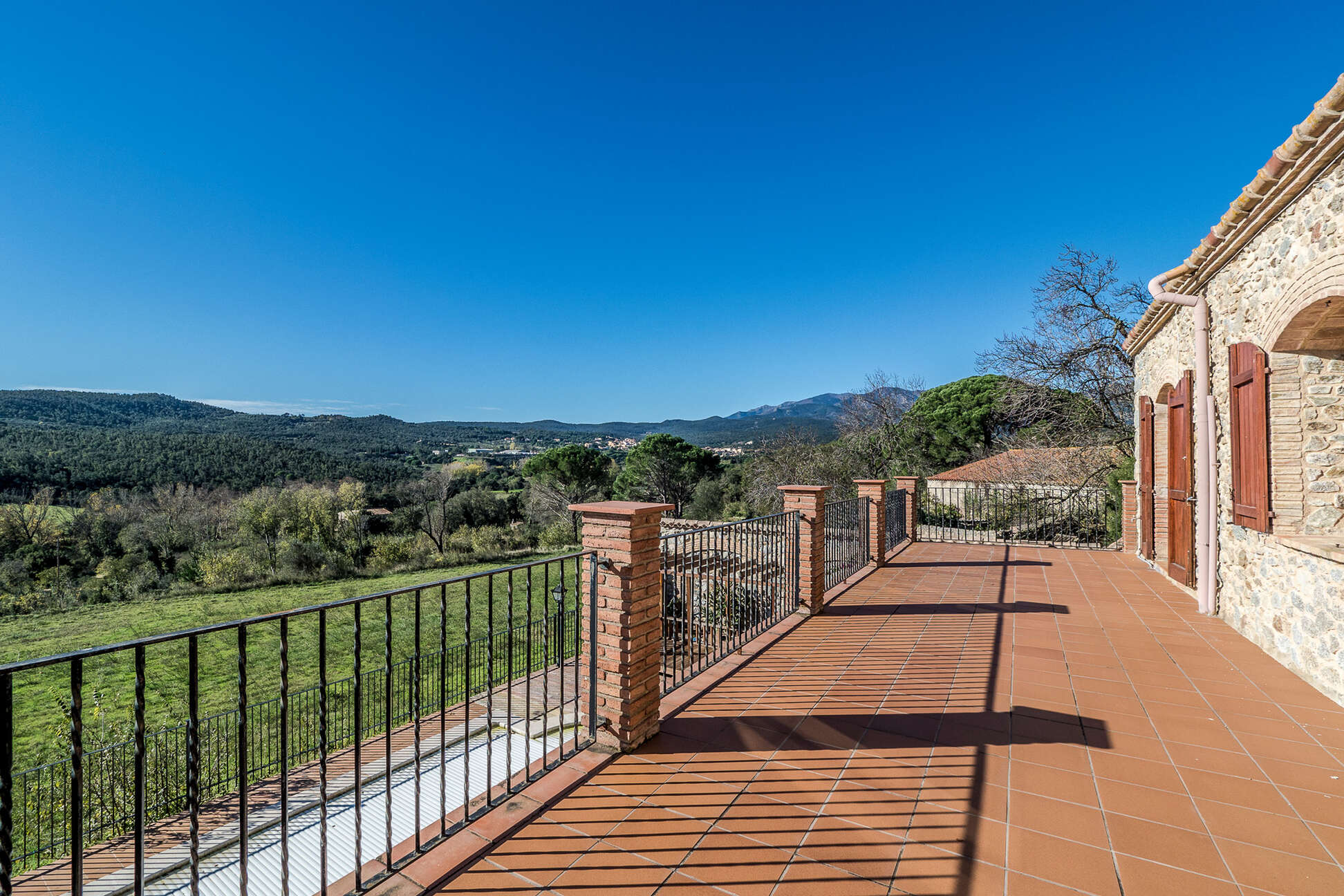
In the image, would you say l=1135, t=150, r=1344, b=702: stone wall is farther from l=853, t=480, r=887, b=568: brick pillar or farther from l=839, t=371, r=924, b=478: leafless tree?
l=839, t=371, r=924, b=478: leafless tree

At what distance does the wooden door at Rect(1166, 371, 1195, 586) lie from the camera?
607cm

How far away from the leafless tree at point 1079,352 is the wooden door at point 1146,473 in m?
5.90

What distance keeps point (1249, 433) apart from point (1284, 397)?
1.63ft

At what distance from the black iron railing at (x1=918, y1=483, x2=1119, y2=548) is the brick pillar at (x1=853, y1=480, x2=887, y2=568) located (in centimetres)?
416

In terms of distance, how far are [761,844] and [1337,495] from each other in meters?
4.60

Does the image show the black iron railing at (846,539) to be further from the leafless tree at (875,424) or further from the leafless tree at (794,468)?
the leafless tree at (875,424)

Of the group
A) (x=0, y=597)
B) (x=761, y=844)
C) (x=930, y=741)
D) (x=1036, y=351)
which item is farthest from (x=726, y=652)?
(x=0, y=597)

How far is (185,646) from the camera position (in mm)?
19438

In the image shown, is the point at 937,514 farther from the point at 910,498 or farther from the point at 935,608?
the point at 935,608

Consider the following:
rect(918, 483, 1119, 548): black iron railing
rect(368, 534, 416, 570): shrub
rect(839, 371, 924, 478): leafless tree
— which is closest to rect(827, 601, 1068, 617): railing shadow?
rect(918, 483, 1119, 548): black iron railing

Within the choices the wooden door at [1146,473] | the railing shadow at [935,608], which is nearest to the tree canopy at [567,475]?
the wooden door at [1146,473]

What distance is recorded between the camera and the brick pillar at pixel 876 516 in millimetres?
8117

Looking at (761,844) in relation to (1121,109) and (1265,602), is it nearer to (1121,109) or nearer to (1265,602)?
(1265,602)

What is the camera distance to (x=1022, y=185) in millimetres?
13648
